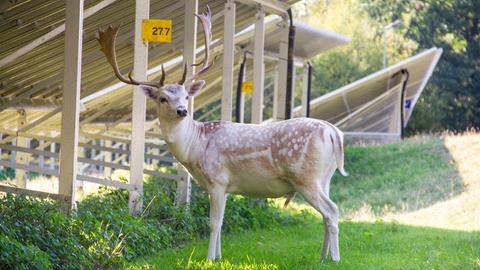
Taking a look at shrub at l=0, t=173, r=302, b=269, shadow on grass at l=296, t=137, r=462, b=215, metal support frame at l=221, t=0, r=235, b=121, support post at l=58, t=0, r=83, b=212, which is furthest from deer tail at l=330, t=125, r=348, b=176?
shadow on grass at l=296, t=137, r=462, b=215

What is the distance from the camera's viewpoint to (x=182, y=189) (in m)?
11.8

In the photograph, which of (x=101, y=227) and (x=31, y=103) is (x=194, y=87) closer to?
(x=101, y=227)

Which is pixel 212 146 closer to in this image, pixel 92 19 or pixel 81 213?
pixel 81 213

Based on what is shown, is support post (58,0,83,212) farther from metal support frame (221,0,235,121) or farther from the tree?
the tree

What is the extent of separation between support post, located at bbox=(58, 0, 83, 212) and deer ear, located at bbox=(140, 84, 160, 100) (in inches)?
25.2

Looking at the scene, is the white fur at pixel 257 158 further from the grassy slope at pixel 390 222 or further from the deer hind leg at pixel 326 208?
the grassy slope at pixel 390 222

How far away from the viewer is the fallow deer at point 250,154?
8.55 meters

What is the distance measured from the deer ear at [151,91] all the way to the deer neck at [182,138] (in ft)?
0.76

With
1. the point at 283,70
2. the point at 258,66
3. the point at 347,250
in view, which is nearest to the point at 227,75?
the point at 258,66

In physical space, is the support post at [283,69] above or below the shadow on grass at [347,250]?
above

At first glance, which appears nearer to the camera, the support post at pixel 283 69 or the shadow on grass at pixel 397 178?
the support post at pixel 283 69

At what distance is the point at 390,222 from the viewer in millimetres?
13867

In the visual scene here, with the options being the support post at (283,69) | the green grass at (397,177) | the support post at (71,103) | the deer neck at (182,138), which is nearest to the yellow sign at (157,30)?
the deer neck at (182,138)

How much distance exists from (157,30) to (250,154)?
6.40ft
